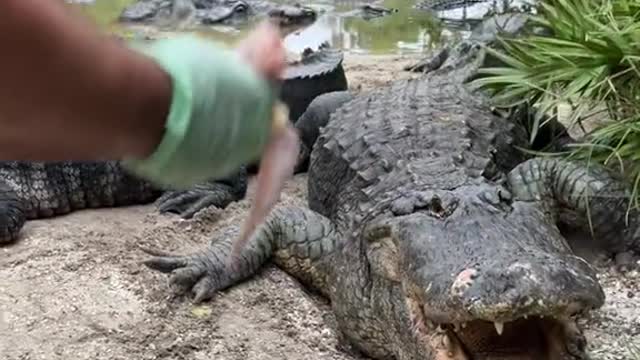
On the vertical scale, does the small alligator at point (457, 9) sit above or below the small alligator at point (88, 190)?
below

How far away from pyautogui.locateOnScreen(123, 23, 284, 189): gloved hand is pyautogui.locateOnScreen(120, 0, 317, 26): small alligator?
1004cm

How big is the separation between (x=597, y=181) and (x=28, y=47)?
358 cm

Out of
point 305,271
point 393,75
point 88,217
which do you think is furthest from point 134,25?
point 305,271

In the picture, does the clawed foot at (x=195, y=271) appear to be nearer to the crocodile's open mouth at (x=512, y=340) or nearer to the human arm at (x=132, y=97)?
the crocodile's open mouth at (x=512, y=340)

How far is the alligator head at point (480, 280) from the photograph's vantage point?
247 cm

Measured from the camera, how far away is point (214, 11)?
1239 cm

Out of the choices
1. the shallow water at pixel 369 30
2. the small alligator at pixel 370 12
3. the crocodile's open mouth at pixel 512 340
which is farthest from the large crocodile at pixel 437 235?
the small alligator at pixel 370 12

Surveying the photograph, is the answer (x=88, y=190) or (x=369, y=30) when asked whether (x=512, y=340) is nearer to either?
(x=88, y=190)

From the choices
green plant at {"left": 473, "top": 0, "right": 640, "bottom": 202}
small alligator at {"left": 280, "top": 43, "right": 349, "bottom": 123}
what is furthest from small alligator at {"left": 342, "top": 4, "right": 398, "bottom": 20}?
green plant at {"left": 473, "top": 0, "right": 640, "bottom": 202}

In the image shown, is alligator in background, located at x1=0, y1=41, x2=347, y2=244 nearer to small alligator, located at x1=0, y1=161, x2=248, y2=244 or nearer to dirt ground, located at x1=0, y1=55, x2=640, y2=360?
small alligator, located at x1=0, y1=161, x2=248, y2=244

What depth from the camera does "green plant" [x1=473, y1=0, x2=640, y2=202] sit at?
3.89 meters

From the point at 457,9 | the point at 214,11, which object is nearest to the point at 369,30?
the point at 457,9

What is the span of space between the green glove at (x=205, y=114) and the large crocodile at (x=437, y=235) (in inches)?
62.6

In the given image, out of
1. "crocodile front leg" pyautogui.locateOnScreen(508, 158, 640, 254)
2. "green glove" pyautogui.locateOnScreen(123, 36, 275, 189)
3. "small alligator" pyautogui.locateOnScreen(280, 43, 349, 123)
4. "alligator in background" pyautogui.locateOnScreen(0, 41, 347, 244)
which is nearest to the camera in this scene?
"green glove" pyautogui.locateOnScreen(123, 36, 275, 189)
